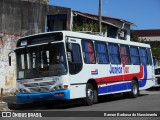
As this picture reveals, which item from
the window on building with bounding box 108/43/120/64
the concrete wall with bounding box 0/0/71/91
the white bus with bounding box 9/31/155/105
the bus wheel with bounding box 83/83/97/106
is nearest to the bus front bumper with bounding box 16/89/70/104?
the white bus with bounding box 9/31/155/105

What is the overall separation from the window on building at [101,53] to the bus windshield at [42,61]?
2780 millimetres

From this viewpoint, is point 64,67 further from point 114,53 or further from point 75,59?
point 114,53

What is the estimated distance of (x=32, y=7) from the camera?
25.5 metres

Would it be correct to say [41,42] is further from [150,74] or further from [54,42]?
[150,74]

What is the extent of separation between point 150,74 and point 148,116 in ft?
39.2

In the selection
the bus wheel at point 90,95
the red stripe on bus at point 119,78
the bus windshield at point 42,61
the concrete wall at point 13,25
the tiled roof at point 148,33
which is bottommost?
the bus wheel at point 90,95

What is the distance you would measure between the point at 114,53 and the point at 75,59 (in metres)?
3.96

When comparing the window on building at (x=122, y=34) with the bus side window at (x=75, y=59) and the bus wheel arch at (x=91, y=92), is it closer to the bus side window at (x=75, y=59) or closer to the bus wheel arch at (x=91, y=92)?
the bus wheel arch at (x=91, y=92)

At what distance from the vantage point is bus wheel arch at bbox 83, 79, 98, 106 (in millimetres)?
17641

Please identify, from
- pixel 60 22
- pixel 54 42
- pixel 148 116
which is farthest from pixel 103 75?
pixel 60 22

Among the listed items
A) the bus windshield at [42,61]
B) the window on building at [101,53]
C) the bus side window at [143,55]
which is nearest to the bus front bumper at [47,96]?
the bus windshield at [42,61]

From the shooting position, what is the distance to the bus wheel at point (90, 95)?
17.6 metres

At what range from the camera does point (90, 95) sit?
17891 millimetres

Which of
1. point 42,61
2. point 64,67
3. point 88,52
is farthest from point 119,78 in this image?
point 42,61
